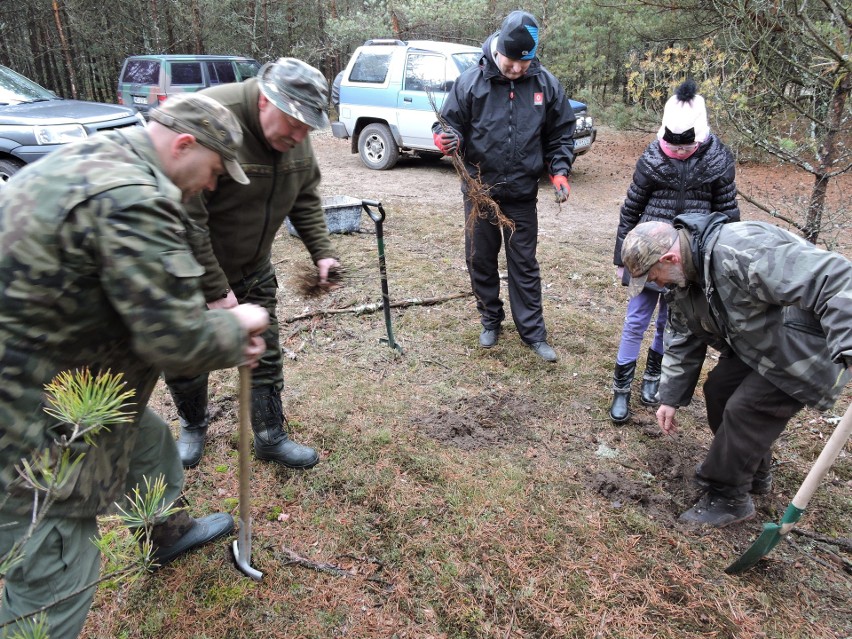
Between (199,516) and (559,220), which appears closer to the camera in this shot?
(199,516)

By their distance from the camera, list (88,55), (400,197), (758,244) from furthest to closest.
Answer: (88,55)
(400,197)
(758,244)

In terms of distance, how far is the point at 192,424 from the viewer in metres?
3.07

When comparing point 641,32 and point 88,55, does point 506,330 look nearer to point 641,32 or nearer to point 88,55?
point 641,32

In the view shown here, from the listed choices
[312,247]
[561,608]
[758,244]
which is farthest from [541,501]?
[312,247]

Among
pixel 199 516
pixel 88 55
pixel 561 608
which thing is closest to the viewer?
pixel 561 608

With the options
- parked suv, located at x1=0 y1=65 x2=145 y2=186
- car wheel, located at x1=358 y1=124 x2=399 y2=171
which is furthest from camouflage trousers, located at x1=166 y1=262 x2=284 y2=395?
car wheel, located at x1=358 y1=124 x2=399 y2=171

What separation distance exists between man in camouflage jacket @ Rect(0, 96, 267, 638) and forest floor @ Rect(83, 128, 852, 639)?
229 millimetres

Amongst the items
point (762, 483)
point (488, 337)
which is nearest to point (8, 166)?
point (488, 337)

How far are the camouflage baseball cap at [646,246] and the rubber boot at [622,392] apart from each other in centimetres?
112

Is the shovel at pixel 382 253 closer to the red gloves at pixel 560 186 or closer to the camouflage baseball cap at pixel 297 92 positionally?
the red gloves at pixel 560 186

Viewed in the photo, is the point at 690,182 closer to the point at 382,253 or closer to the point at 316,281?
the point at 382,253

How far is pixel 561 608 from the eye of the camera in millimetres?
2299

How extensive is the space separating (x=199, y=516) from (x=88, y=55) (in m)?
20.0

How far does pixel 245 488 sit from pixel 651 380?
107 inches
